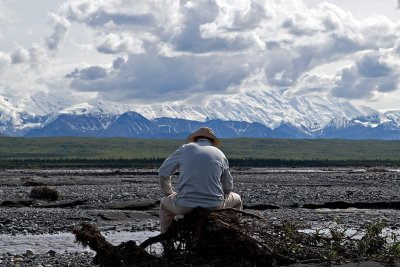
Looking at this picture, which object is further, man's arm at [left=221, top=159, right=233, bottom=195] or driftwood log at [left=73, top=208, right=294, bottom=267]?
man's arm at [left=221, top=159, right=233, bottom=195]

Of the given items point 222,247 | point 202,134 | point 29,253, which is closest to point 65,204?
point 29,253

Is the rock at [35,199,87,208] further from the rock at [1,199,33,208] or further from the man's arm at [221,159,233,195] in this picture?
the man's arm at [221,159,233,195]

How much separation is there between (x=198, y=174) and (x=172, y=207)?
865mm

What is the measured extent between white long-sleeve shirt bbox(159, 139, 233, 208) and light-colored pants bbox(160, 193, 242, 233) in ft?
0.46

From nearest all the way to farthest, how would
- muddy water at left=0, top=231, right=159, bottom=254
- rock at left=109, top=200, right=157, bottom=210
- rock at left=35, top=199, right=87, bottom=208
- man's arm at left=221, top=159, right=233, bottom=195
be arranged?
1. man's arm at left=221, top=159, right=233, bottom=195
2. muddy water at left=0, top=231, right=159, bottom=254
3. rock at left=109, top=200, right=157, bottom=210
4. rock at left=35, top=199, right=87, bottom=208

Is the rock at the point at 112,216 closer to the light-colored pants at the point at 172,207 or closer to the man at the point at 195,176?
the light-colored pants at the point at 172,207

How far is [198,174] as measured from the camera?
14836 mm

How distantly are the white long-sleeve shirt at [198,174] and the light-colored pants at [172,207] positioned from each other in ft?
0.46

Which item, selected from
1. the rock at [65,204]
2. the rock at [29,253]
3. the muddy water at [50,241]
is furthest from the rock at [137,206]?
the rock at [29,253]

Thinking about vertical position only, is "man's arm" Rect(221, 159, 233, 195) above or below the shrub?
above

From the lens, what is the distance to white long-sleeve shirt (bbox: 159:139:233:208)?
1484 centimetres

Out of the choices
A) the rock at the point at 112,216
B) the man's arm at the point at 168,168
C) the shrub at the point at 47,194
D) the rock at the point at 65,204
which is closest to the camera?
the man's arm at the point at 168,168

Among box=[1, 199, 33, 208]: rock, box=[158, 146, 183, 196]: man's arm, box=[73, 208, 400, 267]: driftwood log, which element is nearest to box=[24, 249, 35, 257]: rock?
box=[73, 208, 400, 267]: driftwood log

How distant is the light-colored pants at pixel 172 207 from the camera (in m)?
15.0
